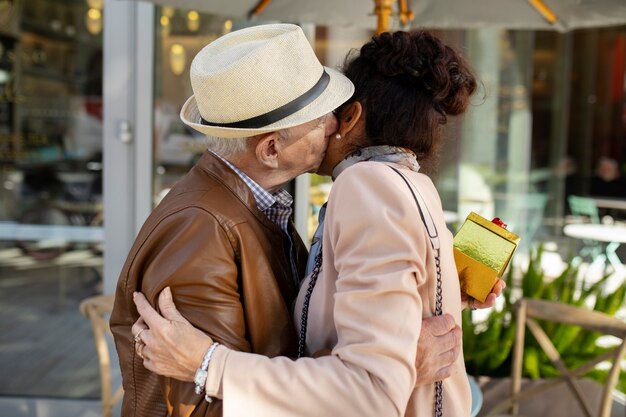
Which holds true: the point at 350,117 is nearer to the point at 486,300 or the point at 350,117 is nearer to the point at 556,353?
the point at 486,300

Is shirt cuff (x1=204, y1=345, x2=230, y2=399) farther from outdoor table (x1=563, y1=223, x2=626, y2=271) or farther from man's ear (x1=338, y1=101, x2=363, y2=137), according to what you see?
outdoor table (x1=563, y1=223, x2=626, y2=271)

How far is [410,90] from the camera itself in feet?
4.45

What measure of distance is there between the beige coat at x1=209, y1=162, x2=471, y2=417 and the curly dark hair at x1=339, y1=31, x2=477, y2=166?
0.15 m

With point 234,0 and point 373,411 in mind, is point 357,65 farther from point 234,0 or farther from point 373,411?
point 234,0

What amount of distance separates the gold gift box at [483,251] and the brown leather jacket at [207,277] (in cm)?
37

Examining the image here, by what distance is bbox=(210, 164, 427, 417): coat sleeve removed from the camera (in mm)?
1141

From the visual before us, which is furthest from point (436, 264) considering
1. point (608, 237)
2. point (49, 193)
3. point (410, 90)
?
point (608, 237)

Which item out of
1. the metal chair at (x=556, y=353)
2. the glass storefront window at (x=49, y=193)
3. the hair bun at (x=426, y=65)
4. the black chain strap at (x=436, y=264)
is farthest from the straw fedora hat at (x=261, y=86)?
the glass storefront window at (x=49, y=193)

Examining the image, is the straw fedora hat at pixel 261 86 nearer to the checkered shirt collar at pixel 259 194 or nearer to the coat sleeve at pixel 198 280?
the checkered shirt collar at pixel 259 194

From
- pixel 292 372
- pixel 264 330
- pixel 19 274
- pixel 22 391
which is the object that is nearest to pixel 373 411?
pixel 292 372

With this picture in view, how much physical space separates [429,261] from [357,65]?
46 centimetres

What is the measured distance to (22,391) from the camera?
13.8ft

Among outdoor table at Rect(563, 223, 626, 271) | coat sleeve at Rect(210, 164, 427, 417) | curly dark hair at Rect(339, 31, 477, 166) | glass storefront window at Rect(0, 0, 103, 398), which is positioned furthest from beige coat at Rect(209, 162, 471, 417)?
outdoor table at Rect(563, 223, 626, 271)

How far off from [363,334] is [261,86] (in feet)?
1.60
